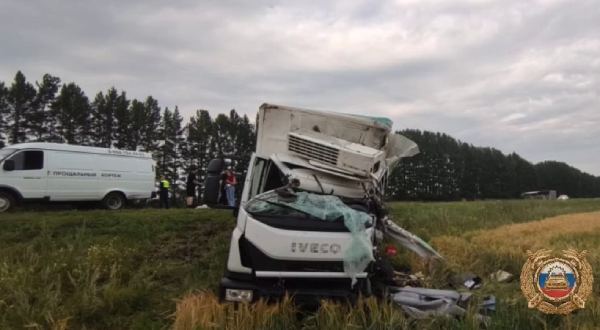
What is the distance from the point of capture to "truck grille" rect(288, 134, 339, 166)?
6.68 metres

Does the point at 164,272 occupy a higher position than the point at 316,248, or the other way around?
the point at 316,248

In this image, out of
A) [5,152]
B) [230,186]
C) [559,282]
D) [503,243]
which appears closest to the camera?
[559,282]

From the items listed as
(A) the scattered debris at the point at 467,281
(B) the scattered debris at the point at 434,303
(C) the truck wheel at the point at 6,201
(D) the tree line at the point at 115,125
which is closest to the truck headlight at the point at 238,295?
(B) the scattered debris at the point at 434,303

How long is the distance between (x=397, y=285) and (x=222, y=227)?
6730 mm

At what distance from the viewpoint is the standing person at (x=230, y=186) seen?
7162 mm

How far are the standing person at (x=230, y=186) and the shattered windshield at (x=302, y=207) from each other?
47.3 inches

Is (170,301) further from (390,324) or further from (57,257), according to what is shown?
(390,324)

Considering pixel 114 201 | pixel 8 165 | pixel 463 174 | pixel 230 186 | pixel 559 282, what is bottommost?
pixel 559 282

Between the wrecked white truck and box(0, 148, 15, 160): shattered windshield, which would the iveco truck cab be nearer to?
the wrecked white truck

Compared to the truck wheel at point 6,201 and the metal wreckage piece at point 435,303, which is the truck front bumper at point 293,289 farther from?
the truck wheel at point 6,201

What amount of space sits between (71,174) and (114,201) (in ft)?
6.44

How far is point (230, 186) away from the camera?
314 inches

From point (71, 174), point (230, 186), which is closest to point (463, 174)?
point (71, 174)

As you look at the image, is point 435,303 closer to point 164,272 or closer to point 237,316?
point 237,316
